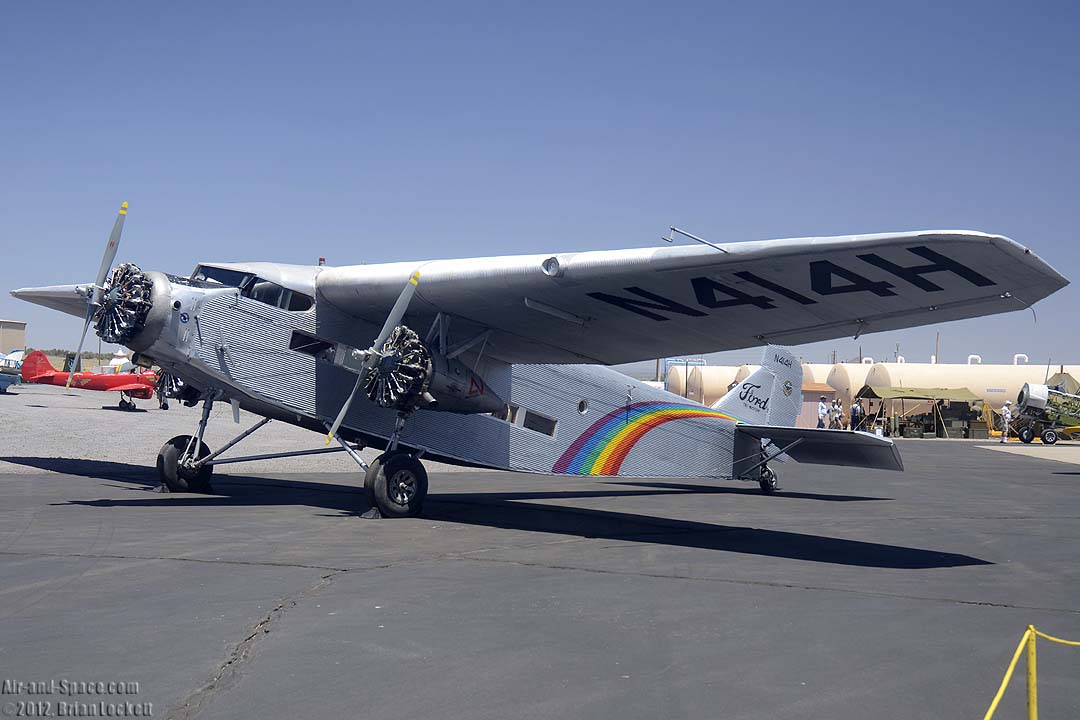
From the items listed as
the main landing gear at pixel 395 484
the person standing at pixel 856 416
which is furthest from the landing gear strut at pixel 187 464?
the person standing at pixel 856 416

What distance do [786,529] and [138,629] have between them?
9708 mm

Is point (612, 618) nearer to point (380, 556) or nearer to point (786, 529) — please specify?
point (380, 556)

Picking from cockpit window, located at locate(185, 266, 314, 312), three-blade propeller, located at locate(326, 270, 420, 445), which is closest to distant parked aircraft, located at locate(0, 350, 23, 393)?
cockpit window, located at locate(185, 266, 314, 312)

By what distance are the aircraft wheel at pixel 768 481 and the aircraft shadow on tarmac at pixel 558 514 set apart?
547mm

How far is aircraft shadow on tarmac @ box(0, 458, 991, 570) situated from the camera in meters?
11.0

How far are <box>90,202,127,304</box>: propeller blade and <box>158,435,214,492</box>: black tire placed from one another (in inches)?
126

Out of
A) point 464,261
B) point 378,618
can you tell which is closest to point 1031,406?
point 464,261

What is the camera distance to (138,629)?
6242 millimetres

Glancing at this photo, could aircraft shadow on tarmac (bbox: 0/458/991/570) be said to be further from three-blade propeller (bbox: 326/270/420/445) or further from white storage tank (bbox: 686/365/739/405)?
white storage tank (bbox: 686/365/739/405)

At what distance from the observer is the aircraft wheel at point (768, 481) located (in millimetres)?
19062

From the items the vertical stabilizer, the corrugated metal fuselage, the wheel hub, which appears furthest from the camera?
the vertical stabilizer

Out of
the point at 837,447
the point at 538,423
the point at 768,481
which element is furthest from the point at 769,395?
the point at 538,423

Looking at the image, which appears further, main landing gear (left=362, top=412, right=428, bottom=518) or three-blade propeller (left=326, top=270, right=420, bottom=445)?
main landing gear (left=362, top=412, right=428, bottom=518)

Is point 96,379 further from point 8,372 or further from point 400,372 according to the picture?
point 400,372
